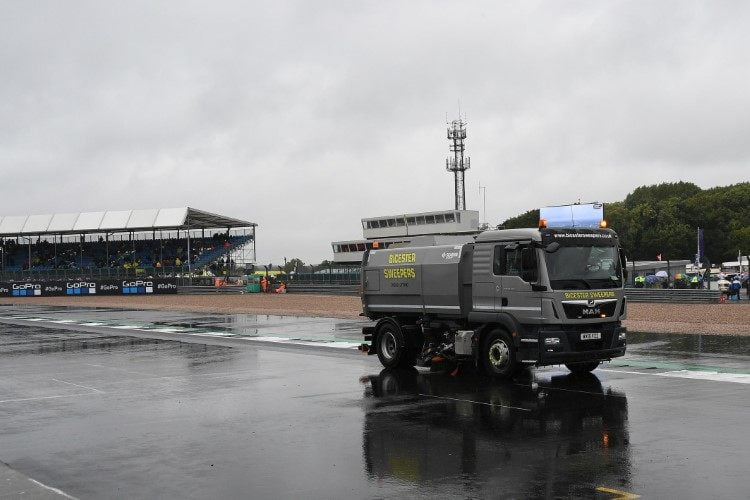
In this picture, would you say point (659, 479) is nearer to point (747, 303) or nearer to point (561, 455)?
point (561, 455)

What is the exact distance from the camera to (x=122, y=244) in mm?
81625

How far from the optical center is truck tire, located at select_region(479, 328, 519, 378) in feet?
43.5

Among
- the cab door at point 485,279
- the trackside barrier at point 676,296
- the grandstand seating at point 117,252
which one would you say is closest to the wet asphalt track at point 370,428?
the cab door at point 485,279

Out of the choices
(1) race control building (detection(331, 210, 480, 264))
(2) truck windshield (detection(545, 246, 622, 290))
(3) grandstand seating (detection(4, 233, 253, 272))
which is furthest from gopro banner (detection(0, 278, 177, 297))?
(2) truck windshield (detection(545, 246, 622, 290))

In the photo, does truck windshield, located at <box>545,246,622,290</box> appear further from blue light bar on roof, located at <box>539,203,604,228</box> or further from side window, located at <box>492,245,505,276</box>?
blue light bar on roof, located at <box>539,203,604,228</box>

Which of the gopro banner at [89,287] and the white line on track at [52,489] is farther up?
the gopro banner at [89,287]

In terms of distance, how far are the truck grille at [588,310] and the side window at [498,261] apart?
4.20ft

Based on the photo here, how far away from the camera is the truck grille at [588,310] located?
12867mm

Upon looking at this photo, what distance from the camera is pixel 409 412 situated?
11031mm

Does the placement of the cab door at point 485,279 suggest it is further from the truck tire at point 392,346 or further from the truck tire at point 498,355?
the truck tire at point 392,346

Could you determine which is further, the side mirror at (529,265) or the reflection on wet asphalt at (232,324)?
the reflection on wet asphalt at (232,324)

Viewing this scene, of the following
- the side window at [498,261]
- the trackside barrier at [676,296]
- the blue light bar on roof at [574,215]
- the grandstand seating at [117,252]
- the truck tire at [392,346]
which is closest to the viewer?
the side window at [498,261]

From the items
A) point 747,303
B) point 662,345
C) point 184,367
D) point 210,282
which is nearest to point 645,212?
point 210,282

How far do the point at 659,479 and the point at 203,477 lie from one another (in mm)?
4368
